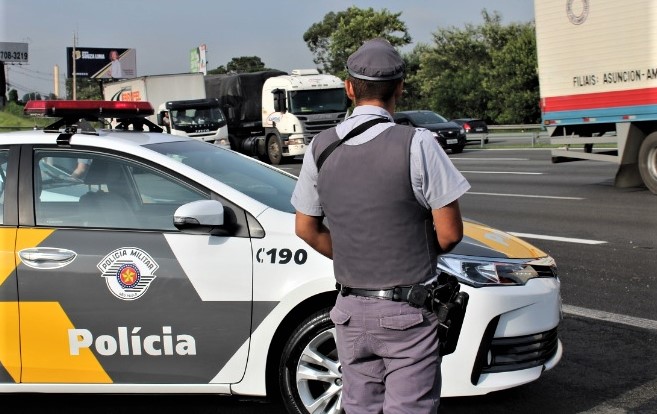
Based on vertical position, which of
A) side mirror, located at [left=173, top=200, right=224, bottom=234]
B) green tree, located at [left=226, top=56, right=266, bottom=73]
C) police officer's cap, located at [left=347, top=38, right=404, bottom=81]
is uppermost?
green tree, located at [left=226, top=56, right=266, bottom=73]

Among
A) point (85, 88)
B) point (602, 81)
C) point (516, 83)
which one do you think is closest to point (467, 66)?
→ point (516, 83)

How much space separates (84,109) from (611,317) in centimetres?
396

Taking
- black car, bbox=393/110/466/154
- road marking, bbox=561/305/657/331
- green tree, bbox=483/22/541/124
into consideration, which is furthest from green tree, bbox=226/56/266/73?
road marking, bbox=561/305/657/331

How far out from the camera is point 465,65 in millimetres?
66188

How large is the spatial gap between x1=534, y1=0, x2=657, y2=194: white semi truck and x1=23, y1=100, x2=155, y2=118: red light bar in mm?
10356

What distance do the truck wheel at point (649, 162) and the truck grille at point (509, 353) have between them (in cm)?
1050

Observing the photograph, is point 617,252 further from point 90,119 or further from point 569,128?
point 569,128

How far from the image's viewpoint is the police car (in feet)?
13.2

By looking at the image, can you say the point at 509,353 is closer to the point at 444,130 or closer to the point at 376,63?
the point at 376,63

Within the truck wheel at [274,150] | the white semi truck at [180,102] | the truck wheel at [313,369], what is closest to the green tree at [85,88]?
the white semi truck at [180,102]

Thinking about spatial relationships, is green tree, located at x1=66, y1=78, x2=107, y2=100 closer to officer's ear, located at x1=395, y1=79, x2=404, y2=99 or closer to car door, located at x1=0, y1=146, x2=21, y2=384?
car door, located at x1=0, y1=146, x2=21, y2=384

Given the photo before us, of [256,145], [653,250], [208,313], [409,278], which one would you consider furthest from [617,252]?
[256,145]

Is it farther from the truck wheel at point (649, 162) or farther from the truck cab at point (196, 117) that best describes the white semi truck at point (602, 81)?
the truck cab at point (196, 117)

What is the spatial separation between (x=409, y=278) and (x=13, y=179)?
2484mm
